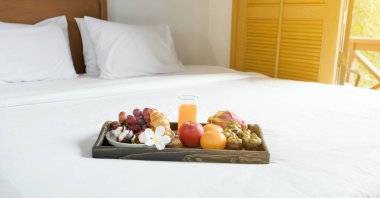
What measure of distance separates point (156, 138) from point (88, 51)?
1508 millimetres

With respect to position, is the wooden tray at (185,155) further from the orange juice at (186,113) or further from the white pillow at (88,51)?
the white pillow at (88,51)

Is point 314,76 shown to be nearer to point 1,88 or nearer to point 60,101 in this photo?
point 60,101

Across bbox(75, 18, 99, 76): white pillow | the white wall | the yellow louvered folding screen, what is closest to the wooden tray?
bbox(75, 18, 99, 76): white pillow

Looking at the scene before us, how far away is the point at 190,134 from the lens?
106 centimetres

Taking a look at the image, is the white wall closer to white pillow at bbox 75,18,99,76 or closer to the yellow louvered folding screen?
the yellow louvered folding screen

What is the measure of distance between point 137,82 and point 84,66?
66 centimetres

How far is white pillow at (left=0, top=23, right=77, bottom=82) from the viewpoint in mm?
1941

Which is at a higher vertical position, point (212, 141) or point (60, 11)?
point (60, 11)

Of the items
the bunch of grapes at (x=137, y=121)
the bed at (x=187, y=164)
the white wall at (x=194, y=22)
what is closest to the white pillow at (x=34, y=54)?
the bed at (x=187, y=164)

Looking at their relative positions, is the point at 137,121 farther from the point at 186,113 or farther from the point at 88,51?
the point at 88,51

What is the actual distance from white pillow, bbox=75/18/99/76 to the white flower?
1.38 m

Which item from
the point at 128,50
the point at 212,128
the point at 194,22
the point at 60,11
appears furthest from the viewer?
the point at 194,22

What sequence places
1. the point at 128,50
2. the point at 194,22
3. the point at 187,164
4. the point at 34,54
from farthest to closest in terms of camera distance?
A: 1. the point at 194,22
2. the point at 128,50
3. the point at 34,54
4. the point at 187,164

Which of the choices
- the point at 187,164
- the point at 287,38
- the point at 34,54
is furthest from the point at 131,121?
the point at 287,38
